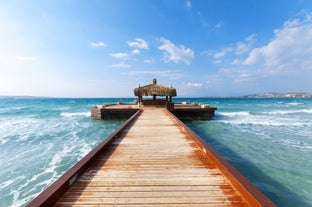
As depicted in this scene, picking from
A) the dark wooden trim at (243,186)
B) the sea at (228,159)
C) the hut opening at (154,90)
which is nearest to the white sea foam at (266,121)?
the sea at (228,159)

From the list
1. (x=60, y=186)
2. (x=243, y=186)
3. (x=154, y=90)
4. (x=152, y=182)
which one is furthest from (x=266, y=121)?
(x=60, y=186)

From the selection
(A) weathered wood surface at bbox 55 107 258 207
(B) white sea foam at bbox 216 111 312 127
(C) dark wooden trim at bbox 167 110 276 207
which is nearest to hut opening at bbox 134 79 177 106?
(B) white sea foam at bbox 216 111 312 127

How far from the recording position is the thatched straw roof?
16.9 m

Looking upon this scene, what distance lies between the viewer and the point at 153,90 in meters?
17.1

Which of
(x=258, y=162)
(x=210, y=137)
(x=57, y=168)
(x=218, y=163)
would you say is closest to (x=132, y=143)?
(x=218, y=163)

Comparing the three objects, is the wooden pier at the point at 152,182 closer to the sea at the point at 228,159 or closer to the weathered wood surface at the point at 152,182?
the weathered wood surface at the point at 152,182

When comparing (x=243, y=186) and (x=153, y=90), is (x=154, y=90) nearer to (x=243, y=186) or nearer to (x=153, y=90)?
(x=153, y=90)

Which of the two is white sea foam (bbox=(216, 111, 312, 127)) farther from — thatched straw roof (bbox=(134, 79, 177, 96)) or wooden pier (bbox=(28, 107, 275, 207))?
wooden pier (bbox=(28, 107, 275, 207))

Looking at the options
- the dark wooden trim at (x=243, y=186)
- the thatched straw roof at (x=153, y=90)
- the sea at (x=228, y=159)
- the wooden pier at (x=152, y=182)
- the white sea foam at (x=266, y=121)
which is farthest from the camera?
the thatched straw roof at (x=153, y=90)

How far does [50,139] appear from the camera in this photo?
422 inches

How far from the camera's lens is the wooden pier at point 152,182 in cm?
228

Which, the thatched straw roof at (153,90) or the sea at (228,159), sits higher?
the thatched straw roof at (153,90)

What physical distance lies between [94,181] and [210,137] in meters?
8.74

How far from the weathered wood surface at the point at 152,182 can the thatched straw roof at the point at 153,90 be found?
41.9ft
